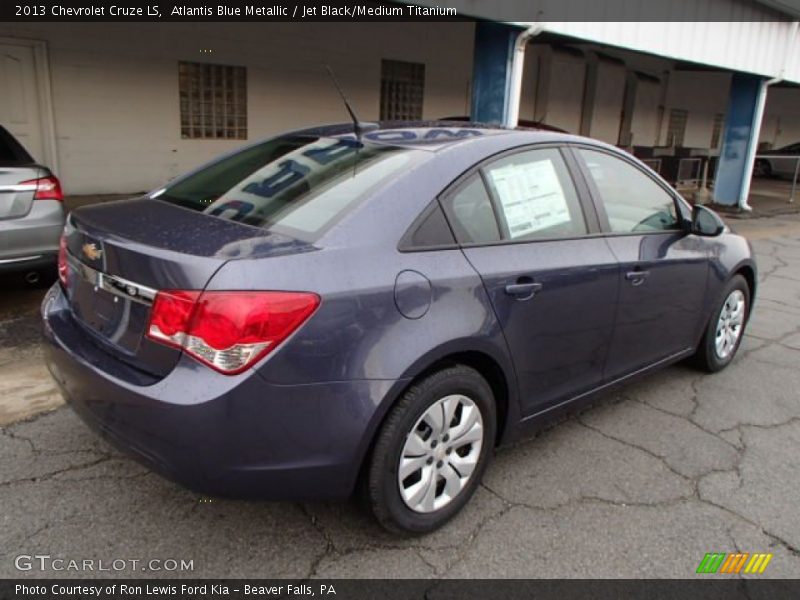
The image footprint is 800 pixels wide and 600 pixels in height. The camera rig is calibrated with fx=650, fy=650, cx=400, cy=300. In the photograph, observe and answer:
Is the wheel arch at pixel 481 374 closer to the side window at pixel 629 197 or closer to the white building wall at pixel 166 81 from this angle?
the side window at pixel 629 197

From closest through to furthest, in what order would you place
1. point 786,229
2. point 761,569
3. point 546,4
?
point 761,569
point 546,4
point 786,229

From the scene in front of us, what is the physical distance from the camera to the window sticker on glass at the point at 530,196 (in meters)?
2.80

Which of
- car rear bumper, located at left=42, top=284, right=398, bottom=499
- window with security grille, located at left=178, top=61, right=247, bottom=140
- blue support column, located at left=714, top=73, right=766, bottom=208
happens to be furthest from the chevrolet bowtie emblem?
blue support column, located at left=714, top=73, right=766, bottom=208

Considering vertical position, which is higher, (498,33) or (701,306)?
(498,33)

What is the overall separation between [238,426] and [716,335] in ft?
11.2

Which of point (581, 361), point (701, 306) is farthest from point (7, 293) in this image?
point (701, 306)

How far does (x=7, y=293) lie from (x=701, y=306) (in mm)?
5254

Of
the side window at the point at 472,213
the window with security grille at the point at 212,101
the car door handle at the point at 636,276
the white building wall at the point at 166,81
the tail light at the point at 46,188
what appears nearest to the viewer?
the side window at the point at 472,213

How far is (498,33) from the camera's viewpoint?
7176 mm

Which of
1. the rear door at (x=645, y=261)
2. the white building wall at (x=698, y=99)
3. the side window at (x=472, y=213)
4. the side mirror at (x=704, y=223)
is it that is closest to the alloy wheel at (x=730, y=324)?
the rear door at (x=645, y=261)

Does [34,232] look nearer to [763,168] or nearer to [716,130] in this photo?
[716,130]

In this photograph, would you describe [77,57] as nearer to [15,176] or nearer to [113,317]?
[15,176]

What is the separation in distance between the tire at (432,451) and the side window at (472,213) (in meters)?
0.54

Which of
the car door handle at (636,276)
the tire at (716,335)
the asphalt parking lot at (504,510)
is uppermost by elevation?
the car door handle at (636,276)
